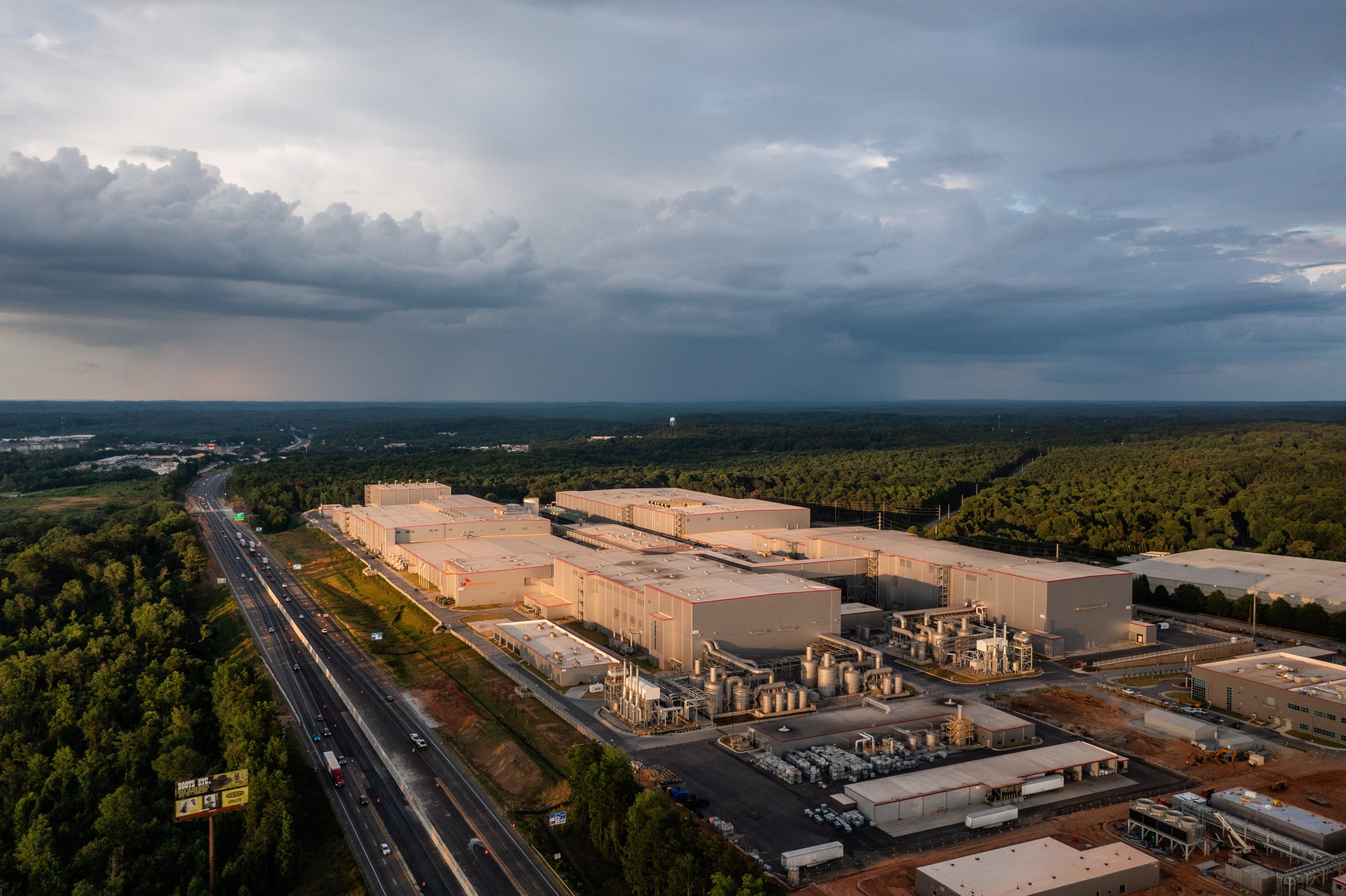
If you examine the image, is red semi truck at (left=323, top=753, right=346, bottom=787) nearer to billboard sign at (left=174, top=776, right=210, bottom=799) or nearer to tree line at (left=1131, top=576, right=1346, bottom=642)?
billboard sign at (left=174, top=776, right=210, bottom=799)

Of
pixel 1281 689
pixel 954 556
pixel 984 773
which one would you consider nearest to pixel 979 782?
pixel 984 773

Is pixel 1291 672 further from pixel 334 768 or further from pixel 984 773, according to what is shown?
pixel 334 768

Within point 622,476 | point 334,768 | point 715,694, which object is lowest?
point 334,768

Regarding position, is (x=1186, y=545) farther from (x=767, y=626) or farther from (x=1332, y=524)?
(x=767, y=626)

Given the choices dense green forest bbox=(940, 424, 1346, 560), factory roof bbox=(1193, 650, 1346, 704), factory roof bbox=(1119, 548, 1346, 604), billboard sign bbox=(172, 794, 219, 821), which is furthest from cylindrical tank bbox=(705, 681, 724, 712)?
dense green forest bbox=(940, 424, 1346, 560)

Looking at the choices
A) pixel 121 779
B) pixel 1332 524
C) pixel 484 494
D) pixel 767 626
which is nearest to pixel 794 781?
pixel 767 626

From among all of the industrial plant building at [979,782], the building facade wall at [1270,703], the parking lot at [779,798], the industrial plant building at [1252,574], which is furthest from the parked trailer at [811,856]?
the industrial plant building at [1252,574]

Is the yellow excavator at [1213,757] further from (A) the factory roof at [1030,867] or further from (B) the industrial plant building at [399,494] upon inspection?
(B) the industrial plant building at [399,494]
